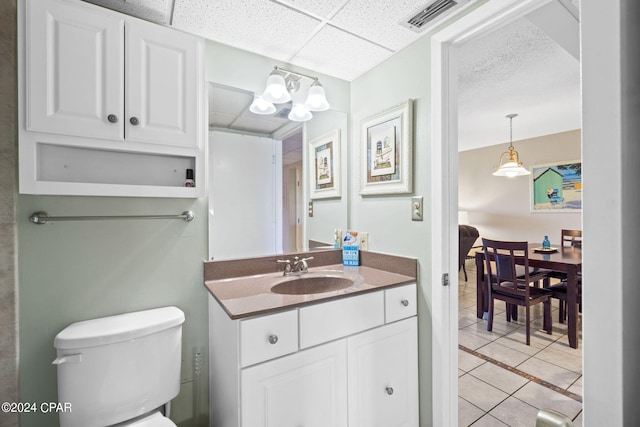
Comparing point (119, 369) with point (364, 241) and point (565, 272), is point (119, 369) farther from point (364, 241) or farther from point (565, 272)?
point (565, 272)

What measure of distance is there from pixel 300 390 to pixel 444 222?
1011 mm

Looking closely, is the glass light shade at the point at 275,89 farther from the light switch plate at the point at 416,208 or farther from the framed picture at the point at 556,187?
the framed picture at the point at 556,187

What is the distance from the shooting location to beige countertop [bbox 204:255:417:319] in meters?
1.18

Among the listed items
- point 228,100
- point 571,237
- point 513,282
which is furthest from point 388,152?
point 571,237

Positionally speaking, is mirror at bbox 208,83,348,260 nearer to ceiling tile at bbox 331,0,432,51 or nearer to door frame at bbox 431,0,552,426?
ceiling tile at bbox 331,0,432,51

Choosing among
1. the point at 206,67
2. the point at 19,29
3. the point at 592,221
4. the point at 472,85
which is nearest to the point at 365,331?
the point at 592,221

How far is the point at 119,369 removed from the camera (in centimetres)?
118

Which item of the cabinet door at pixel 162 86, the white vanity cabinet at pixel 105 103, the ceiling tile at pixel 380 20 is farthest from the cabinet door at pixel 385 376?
the ceiling tile at pixel 380 20

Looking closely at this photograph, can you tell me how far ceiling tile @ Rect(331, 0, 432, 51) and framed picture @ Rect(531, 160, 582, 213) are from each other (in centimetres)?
403

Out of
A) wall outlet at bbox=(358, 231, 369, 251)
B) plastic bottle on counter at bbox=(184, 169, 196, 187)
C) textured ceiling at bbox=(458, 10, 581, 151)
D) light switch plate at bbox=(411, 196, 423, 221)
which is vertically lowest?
wall outlet at bbox=(358, 231, 369, 251)

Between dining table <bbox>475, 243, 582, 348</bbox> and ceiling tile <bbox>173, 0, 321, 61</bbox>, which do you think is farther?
dining table <bbox>475, 243, 582, 348</bbox>

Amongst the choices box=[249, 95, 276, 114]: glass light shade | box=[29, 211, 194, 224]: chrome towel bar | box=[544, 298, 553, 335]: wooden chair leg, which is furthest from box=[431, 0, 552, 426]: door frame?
box=[544, 298, 553, 335]: wooden chair leg

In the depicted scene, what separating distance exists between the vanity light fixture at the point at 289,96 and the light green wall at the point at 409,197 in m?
0.33

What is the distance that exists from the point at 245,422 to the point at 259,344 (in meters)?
0.28
